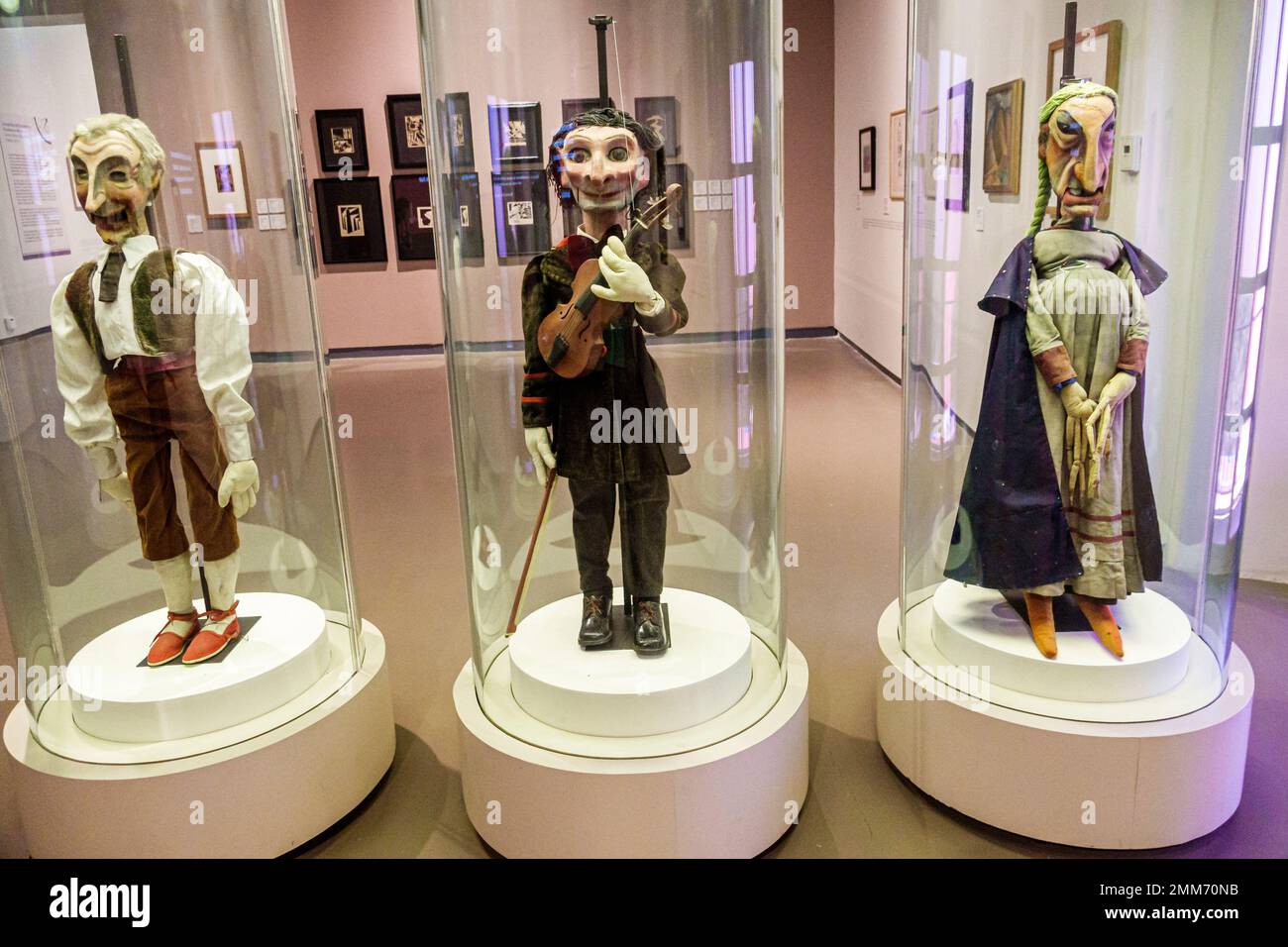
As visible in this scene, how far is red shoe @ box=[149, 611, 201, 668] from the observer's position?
2279 millimetres

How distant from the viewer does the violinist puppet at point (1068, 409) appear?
206 centimetres

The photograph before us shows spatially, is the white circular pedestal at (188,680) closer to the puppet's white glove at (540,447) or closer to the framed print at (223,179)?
the puppet's white glove at (540,447)

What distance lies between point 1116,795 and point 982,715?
28cm

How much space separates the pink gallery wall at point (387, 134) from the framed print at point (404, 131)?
75mm

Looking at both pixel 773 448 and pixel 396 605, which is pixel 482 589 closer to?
pixel 773 448

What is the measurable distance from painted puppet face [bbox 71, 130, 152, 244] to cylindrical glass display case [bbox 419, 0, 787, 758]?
58 cm

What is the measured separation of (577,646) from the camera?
2270 millimetres

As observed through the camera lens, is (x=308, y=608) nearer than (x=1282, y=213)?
Yes

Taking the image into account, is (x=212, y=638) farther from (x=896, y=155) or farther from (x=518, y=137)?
(x=896, y=155)

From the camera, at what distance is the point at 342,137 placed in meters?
7.89

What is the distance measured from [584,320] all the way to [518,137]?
424 millimetres

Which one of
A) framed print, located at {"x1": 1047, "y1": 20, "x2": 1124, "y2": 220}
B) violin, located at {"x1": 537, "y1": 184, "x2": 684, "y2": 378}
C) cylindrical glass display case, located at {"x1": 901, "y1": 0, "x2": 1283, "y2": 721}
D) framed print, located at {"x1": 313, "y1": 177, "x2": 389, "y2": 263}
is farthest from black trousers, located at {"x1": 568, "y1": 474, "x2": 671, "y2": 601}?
framed print, located at {"x1": 313, "y1": 177, "x2": 389, "y2": 263}

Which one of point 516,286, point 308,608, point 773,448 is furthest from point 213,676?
point 773,448

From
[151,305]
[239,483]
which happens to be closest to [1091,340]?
[239,483]
